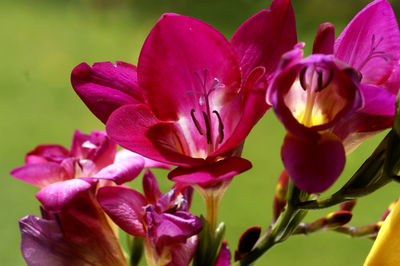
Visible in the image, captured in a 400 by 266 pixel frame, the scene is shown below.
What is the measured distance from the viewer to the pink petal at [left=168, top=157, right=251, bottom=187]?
9.7 inches

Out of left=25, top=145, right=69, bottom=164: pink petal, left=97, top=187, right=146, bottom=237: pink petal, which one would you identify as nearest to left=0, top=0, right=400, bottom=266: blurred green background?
left=25, top=145, right=69, bottom=164: pink petal

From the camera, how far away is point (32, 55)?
2.10 metres

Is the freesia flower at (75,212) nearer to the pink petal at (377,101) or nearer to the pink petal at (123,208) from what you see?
the pink petal at (123,208)

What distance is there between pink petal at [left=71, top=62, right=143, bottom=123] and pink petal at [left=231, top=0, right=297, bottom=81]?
6 cm

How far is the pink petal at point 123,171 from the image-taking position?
0.30 metres

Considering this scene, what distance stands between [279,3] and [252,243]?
127 mm

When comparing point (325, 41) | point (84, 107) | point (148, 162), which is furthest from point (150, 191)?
point (84, 107)

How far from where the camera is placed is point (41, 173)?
32cm

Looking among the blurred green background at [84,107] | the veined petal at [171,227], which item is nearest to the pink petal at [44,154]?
the veined petal at [171,227]

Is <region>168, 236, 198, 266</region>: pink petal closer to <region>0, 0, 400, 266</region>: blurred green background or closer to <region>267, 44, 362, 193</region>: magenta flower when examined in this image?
<region>267, 44, 362, 193</region>: magenta flower

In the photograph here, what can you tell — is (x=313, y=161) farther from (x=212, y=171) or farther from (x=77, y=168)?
(x=77, y=168)

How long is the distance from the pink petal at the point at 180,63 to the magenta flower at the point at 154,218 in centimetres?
5

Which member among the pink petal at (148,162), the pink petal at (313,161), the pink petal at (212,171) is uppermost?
the pink petal at (313,161)

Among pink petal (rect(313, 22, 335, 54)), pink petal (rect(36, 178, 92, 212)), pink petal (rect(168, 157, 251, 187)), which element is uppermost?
pink petal (rect(313, 22, 335, 54))
